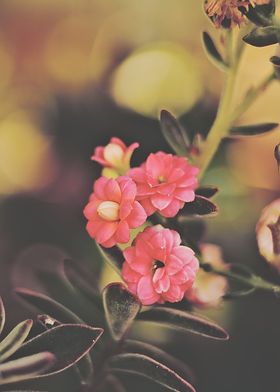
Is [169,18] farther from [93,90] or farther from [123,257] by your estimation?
[123,257]

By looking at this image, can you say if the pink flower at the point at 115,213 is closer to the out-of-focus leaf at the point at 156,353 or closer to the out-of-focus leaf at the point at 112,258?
the out-of-focus leaf at the point at 112,258

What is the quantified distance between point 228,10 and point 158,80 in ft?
0.53

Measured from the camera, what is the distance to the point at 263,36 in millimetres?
657

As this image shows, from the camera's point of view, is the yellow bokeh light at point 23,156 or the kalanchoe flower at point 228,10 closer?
the kalanchoe flower at point 228,10

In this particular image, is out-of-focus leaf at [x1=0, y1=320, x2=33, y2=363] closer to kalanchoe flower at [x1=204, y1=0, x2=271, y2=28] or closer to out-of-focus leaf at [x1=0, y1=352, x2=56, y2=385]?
out-of-focus leaf at [x1=0, y1=352, x2=56, y2=385]

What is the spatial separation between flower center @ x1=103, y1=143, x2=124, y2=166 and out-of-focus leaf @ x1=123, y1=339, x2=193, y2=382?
23cm

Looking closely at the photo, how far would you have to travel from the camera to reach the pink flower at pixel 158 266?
643 mm

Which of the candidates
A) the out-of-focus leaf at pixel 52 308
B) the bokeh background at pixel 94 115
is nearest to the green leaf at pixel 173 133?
the bokeh background at pixel 94 115

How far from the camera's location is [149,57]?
795 mm

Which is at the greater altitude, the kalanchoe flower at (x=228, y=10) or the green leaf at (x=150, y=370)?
the kalanchoe flower at (x=228, y=10)

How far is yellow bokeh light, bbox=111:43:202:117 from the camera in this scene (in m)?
0.79

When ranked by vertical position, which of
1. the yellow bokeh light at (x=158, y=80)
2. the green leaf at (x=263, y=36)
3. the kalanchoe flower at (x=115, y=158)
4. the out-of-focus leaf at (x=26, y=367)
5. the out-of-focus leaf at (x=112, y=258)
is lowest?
the out-of-focus leaf at (x=26, y=367)

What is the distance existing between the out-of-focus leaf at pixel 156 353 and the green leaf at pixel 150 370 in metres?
0.02

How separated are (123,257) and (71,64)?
29 centimetres
